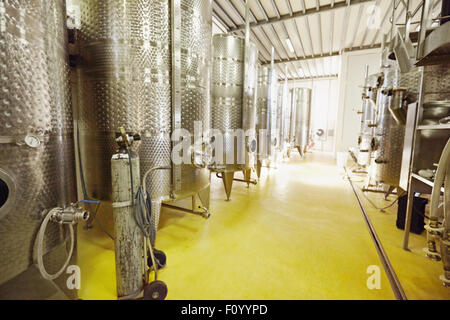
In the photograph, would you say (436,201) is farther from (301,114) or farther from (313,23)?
(301,114)

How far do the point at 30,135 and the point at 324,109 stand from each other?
44.5 ft

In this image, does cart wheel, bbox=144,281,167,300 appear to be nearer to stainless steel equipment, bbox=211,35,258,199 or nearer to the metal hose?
the metal hose

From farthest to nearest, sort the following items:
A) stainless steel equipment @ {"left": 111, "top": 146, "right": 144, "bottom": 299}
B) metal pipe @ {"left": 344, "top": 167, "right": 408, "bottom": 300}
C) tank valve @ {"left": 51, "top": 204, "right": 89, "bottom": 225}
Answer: metal pipe @ {"left": 344, "top": 167, "right": 408, "bottom": 300} < stainless steel equipment @ {"left": 111, "top": 146, "right": 144, "bottom": 299} < tank valve @ {"left": 51, "top": 204, "right": 89, "bottom": 225}

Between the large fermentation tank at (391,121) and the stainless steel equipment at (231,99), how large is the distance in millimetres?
1945

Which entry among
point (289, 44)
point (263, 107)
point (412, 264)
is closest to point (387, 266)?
point (412, 264)

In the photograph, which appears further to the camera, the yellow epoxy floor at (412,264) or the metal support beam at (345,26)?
the metal support beam at (345,26)

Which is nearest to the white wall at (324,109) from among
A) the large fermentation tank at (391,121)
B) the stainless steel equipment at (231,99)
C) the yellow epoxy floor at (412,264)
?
the large fermentation tank at (391,121)

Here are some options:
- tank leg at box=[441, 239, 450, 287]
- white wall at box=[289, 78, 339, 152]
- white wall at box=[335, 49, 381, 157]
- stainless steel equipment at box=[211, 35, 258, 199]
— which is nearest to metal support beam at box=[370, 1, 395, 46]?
white wall at box=[335, 49, 381, 157]

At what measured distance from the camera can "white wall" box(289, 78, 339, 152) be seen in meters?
12.2

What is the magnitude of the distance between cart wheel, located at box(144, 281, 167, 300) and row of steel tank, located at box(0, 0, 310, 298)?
411 millimetres

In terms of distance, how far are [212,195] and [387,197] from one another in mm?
3269

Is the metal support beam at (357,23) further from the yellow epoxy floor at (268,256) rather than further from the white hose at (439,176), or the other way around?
the white hose at (439,176)

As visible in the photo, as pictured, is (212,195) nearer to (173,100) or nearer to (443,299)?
(173,100)

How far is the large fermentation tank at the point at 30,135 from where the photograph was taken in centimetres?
104
